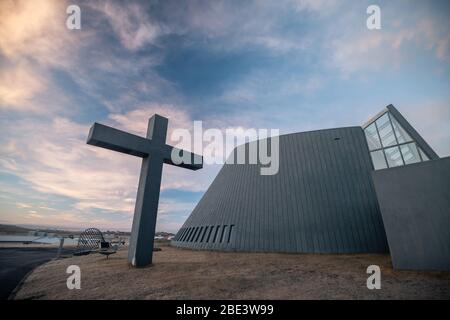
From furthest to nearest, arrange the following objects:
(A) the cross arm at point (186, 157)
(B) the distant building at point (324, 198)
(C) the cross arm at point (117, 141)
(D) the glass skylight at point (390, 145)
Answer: (D) the glass skylight at point (390, 145) → (B) the distant building at point (324, 198) → (A) the cross arm at point (186, 157) → (C) the cross arm at point (117, 141)

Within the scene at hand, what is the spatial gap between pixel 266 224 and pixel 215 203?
740 cm

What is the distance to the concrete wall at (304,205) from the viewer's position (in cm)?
1532

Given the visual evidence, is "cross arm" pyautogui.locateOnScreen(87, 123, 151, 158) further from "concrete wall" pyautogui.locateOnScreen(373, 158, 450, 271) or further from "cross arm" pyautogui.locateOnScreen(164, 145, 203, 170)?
"concrete wall" pyautogui.locateOnScreen(373, 158, 450, 271)

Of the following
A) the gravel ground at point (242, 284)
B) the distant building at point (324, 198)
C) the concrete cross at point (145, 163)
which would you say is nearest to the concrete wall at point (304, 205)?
the distant building at point (324, 198)

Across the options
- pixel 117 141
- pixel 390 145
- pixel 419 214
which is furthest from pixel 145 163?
pixel 390 145

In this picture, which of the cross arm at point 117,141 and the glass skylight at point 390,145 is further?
the glass skylight at point 390,145

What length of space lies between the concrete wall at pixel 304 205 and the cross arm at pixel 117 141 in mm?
11349

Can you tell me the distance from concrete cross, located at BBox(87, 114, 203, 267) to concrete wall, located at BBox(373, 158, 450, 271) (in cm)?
1198

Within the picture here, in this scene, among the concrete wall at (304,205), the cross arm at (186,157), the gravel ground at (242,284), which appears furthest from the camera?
the concrete wall at (304,205)

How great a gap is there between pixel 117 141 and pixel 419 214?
49.6ft

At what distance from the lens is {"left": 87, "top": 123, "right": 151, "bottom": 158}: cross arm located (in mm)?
10445

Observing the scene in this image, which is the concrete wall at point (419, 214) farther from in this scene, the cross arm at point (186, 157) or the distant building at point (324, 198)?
the cross arm at point (186, 157)

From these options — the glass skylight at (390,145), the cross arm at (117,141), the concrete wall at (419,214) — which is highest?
the glass skylight at (390,145)
